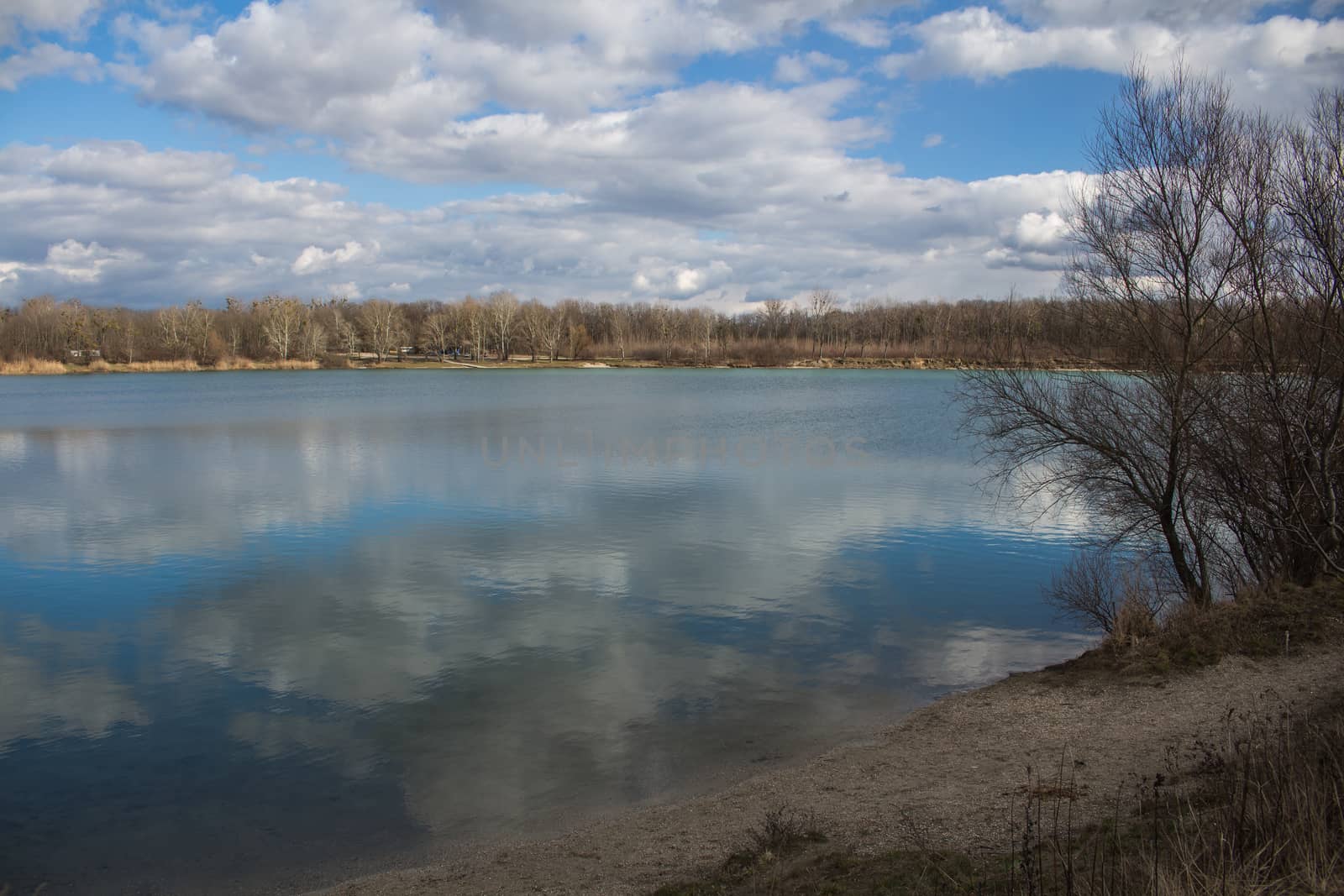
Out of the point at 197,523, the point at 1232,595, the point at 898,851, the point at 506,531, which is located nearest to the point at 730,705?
the point at 898,851

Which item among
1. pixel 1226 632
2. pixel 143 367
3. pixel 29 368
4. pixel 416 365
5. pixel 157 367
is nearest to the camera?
pixel 1226 632

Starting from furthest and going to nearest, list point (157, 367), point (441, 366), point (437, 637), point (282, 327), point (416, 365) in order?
point (416, 365), point (441, 366), point (282, 327), point (157, 367), point (437, 637)

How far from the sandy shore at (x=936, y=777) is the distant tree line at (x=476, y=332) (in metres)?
93.3

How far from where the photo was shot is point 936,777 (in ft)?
24.3

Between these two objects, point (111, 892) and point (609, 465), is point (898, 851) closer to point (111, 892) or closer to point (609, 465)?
point (111, 892)

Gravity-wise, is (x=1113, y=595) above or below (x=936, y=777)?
above

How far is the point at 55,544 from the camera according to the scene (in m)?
17.6

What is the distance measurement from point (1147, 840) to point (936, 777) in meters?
2.49

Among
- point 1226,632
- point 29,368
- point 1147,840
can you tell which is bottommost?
point 1226,632

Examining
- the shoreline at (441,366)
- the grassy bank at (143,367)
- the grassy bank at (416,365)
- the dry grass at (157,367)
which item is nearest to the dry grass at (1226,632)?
the shoreline at (441,366)

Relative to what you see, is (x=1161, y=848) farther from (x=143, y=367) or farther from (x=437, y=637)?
(x=143, y=367)

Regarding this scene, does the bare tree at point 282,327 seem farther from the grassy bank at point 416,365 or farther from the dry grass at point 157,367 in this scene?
the dry grass at point 157,367

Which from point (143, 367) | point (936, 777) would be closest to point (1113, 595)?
point (936, 777)

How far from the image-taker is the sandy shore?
6.17 m
